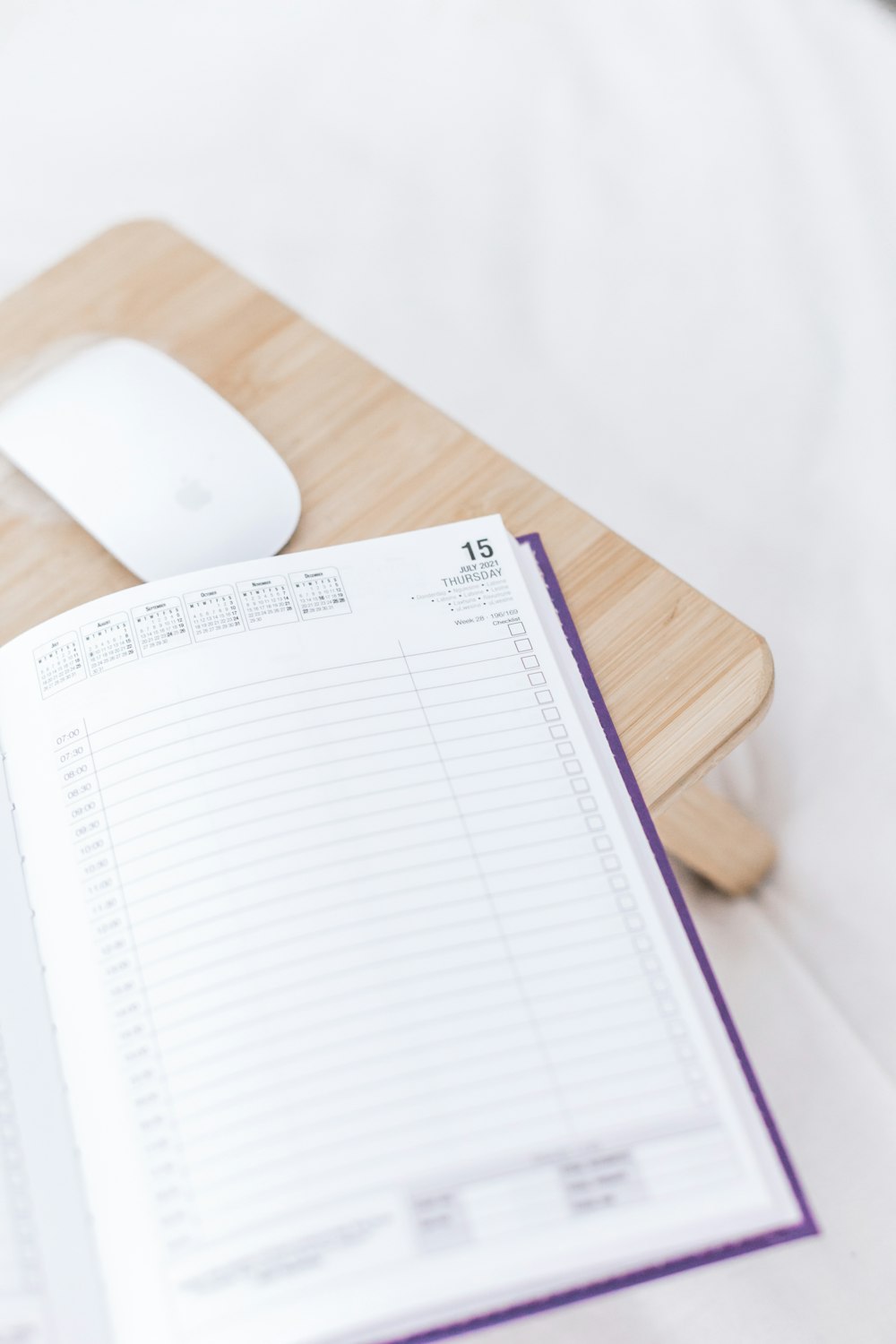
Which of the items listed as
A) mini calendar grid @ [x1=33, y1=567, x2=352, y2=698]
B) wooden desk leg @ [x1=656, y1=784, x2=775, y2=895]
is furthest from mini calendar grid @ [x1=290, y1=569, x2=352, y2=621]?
wooden desk leg @ [x1=656, y1=784, x2=775, y2=895]

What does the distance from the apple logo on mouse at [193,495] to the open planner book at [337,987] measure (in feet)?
0.22

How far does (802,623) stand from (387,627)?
45 cm

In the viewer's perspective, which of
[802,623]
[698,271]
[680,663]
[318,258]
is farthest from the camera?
[318,258]

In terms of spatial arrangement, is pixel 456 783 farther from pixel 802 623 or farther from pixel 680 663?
pixel 802 623

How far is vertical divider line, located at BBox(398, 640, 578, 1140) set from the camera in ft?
1.22

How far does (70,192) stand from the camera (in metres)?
1.16

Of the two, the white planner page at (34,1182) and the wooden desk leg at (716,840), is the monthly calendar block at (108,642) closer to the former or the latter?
the white planner page at (34,1182)

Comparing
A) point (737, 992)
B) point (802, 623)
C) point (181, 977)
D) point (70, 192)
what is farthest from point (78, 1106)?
point (70, 192)

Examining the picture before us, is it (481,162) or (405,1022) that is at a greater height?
(481,162)

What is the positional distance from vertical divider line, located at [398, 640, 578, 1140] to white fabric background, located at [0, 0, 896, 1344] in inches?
11.0

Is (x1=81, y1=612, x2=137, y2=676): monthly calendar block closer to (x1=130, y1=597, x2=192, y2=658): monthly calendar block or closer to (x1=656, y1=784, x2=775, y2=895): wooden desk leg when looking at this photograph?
(x1=130, y1=597, x2=192, y2=658): monthly calendar block

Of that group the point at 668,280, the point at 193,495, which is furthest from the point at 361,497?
the point at 668,280

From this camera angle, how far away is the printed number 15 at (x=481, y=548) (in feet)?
1.61

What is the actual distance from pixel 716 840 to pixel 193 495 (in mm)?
378
